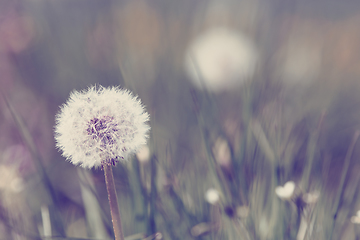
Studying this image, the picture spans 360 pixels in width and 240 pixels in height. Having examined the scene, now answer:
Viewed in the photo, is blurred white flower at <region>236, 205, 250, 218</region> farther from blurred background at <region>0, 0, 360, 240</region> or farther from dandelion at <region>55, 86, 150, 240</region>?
dandelion at <region>55, 86, 150, 240</region>

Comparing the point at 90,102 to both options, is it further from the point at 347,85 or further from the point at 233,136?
the point at 347,85

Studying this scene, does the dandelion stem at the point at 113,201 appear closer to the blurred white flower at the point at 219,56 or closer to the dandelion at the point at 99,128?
the dandelion at the point at 99,128

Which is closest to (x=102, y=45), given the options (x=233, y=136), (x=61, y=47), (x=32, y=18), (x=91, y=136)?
(x=61, y=47)

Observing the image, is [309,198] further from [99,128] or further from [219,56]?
[219,56]

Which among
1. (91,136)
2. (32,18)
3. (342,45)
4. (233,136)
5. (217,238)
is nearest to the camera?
(91,136)

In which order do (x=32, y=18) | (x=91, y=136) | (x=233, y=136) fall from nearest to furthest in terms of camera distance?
1. (x=91, y=136)
2. (x=233, y=136)
3. (x=32, y=18)

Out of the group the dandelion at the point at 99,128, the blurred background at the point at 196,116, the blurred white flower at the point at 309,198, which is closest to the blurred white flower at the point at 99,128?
the dandelion at the point at 99,128

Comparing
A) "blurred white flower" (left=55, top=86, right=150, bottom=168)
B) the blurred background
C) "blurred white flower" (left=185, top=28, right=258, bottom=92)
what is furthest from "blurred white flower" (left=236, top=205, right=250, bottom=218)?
"blurred white flower" (left=185, top=28, right=258, bottom=92)
